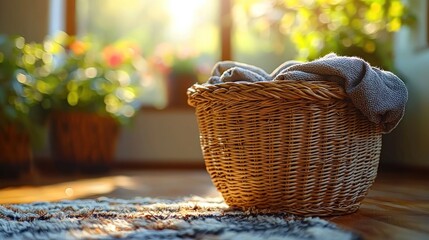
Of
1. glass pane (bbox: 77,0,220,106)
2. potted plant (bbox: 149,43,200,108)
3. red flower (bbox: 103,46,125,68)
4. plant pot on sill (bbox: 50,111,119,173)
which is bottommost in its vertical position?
plant pot on sill (bbox: 50,111,119,173)

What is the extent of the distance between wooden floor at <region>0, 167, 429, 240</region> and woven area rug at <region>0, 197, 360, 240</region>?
12 cm

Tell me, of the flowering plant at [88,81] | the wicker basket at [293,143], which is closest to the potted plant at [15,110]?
the flowering plant at [88,81]

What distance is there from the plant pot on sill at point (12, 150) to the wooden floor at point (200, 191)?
7 centimetres

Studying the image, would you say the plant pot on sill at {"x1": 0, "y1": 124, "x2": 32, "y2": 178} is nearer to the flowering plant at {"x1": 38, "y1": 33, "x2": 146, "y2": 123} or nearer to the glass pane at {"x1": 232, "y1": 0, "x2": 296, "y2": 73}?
the flowering plant at {"x1": 38, "y1": 33, "x2": 146, "y2": 123}

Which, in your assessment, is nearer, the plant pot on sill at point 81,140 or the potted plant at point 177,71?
the plant pot on sill at point 81,140

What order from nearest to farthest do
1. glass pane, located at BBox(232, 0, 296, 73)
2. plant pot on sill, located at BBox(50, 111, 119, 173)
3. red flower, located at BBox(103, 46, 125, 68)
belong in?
plant pot on sill, located at BBox(50, 111, 119, 173)
red flower, located at BBox(103, 46, 125, 68)
glass pane, located at BBox(232, 0, 296, 73)

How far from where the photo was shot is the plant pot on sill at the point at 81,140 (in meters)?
2.81

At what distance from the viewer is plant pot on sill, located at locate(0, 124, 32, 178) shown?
2494 mm

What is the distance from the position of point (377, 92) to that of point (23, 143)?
1769mm

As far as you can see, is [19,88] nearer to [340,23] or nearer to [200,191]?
[200,191]

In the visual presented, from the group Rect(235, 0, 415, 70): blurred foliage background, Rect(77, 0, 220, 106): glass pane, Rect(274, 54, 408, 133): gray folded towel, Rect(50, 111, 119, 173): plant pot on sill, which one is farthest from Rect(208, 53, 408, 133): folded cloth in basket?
Rect(77, 0, 220, 106): glass pane

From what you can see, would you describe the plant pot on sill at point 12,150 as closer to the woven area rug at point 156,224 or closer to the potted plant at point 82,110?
the potted plant at point 82,110

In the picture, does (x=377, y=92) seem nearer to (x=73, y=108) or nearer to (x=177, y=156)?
(x=73, y=108)

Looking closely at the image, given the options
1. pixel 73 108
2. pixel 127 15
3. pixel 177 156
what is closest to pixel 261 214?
pixel 73 108
